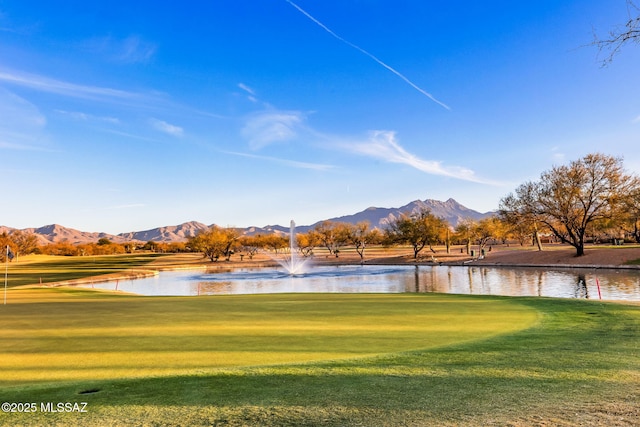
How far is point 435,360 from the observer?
7.52m

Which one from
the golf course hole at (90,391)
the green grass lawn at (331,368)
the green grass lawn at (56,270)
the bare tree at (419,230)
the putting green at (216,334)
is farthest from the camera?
the bare tree at (419,230)

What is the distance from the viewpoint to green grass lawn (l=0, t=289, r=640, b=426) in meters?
4.98

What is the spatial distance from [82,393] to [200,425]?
104 inches

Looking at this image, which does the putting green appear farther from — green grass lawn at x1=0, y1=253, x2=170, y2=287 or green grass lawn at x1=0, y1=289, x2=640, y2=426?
green grass lawn at x1=0, y1=253, x2=170, y2=287

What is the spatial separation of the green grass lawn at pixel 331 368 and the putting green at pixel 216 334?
5 cm

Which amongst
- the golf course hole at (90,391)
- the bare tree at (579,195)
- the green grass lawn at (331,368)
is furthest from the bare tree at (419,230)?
the golf course hole at (90,391)

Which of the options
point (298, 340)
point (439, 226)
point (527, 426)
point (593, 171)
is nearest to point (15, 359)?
point (298, 340)

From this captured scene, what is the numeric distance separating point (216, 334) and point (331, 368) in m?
4.87

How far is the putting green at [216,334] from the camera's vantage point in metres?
8.02

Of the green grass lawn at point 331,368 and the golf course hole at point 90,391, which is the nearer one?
the green grass lawn at point 331,368

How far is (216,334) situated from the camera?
1097 cm

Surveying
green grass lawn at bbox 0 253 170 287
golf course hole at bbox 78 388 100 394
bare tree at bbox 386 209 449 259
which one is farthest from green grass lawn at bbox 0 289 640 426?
bare tree at bbox 386 209 449 259

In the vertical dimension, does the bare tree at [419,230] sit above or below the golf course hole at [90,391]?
above

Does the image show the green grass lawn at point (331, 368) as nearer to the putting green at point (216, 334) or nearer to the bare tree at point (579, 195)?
the putting green at point (216, 334)
